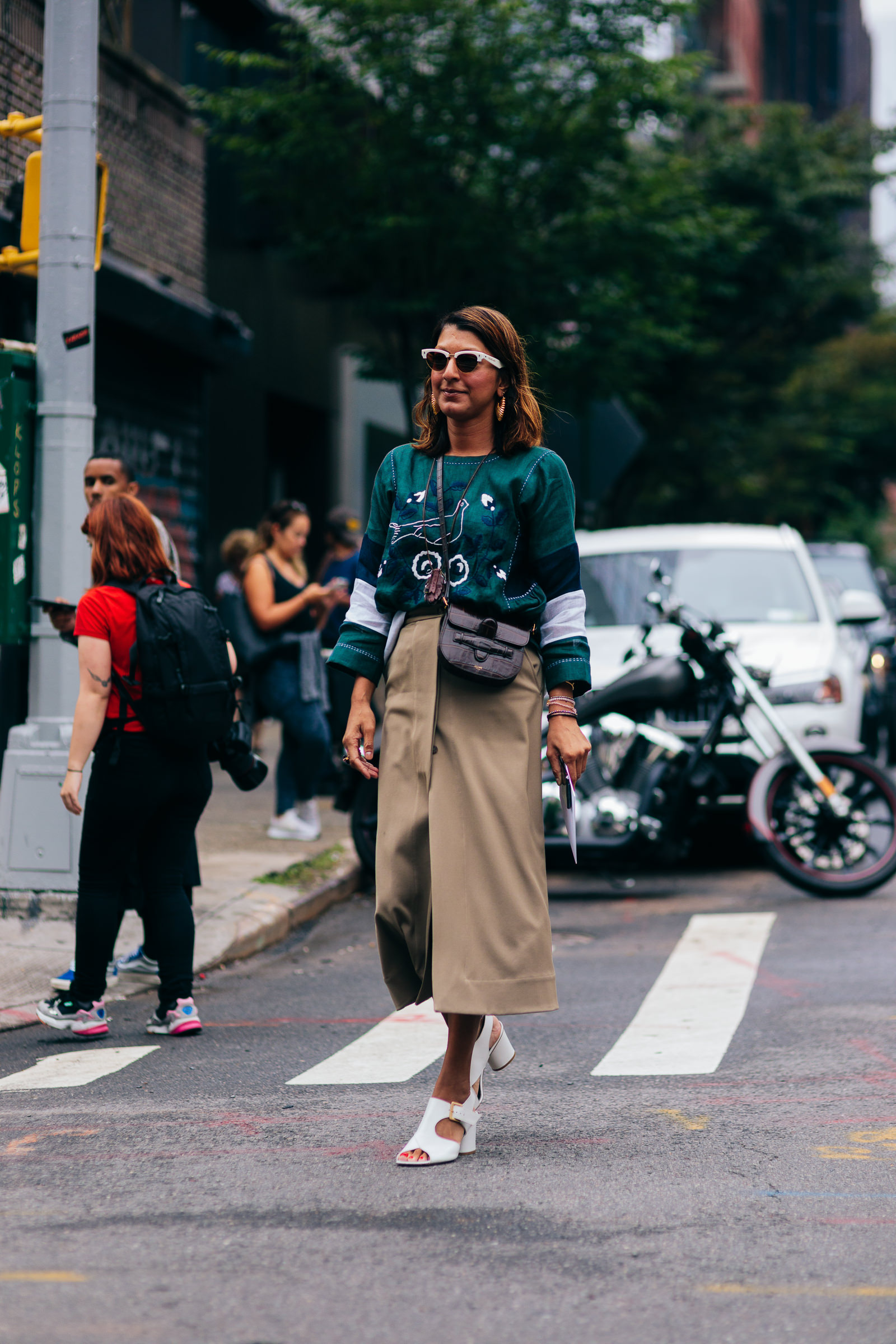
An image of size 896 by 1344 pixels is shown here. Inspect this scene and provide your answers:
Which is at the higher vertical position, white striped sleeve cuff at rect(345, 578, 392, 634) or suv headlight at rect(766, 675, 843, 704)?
white striped sleeve cuff at rect(345, 578, 392, 634)

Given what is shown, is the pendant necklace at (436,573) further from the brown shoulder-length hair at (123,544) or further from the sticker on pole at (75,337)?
the sticker on pole at (75,337)

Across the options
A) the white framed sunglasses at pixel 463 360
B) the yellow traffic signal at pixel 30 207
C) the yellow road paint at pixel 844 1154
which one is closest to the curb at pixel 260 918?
the yellow traffic signal at pixel 30 207

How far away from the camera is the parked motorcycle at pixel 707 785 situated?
841cm

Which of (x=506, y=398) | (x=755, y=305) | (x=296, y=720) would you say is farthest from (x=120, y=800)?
(x=755, y=305)

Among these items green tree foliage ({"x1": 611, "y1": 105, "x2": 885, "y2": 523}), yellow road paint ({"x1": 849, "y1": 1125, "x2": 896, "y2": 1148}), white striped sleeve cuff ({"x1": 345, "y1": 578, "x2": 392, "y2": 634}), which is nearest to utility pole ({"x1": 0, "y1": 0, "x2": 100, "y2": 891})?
white striped sleeve cuff ({"x1": 345, "y1": 578, "x2": 392, "y2": 634})

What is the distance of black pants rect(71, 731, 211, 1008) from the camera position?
538 centimetres

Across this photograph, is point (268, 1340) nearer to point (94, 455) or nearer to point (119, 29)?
point (94, 455)

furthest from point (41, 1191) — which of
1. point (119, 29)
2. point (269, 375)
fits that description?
point (269, 375)

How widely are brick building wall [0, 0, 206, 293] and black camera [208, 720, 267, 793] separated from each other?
5758 mm

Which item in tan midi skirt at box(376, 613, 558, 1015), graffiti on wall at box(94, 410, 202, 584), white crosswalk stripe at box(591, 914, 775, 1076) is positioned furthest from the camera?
graffiti on wall at box(94, 410, 202, 584)

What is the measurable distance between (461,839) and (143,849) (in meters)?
1.94

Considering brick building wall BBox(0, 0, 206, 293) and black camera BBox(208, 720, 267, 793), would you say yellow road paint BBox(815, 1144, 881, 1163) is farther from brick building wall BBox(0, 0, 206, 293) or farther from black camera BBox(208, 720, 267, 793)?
brick building wall BBox(0, 0, 206, 293)

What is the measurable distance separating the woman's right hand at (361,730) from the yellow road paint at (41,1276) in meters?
1.33

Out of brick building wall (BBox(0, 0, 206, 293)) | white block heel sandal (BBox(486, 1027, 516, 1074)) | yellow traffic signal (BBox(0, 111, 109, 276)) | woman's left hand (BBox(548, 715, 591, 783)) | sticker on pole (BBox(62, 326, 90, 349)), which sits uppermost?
brick building wall (BBox(0, 0, 206, 293))
